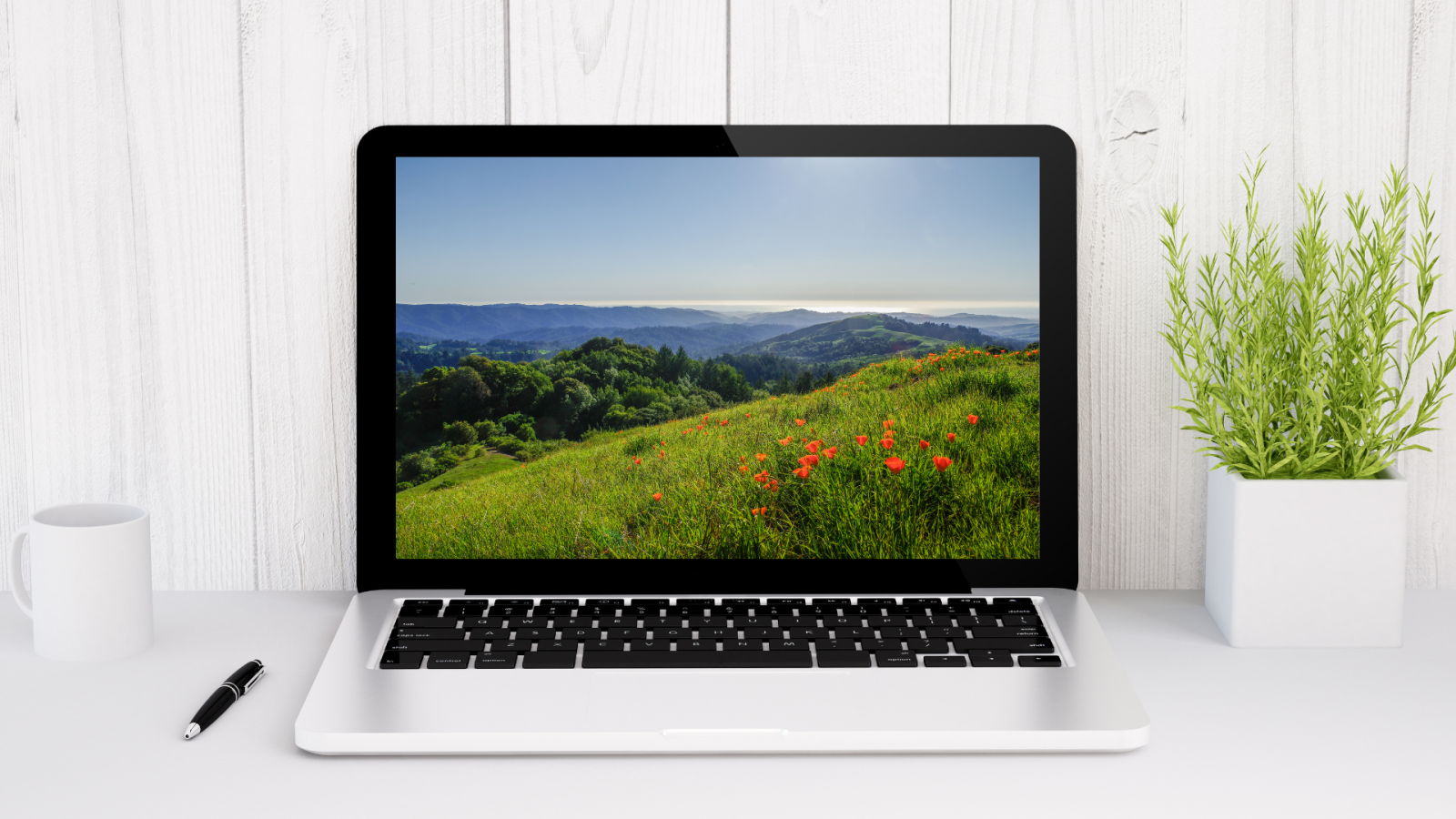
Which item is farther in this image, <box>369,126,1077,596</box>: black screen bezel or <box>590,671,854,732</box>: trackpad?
<box>369,126,1077,596</box>: black screen bezel

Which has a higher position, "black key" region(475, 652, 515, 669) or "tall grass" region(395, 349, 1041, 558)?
"tall grass" region(395, 349, 1041, 558)

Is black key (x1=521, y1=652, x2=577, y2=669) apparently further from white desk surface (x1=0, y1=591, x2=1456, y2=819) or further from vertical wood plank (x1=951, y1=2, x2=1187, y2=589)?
vertical wood plank (x1=951, y1=2, x2=1187, y2=589)

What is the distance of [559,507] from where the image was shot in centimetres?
93

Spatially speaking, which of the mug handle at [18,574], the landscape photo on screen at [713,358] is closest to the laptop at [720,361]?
the landscape photo on screen at [713,358]

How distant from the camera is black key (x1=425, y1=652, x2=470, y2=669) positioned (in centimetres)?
77

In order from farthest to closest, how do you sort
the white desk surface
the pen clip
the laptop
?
the laptop → the pen clip → the white desk surface

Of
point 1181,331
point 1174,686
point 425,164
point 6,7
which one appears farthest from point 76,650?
point 1181,331

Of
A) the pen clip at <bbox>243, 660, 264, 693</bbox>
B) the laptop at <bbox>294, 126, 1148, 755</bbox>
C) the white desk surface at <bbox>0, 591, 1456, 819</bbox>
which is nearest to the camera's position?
the white desk surface at <bbox>0, 591, 1456, 819</bbox>

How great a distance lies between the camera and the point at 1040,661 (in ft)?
2.55

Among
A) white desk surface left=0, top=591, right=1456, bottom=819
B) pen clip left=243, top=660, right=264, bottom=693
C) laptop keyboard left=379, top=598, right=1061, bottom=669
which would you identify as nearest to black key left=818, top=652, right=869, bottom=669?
laptop keyboard left=379, top=598, right=1061, bottom=669

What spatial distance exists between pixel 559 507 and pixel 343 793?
0.36 meters

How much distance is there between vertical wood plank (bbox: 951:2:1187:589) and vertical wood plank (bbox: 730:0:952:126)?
0.09ft

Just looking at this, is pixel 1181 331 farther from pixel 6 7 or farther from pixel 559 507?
pixel 6 7

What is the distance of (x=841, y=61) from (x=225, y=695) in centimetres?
80
